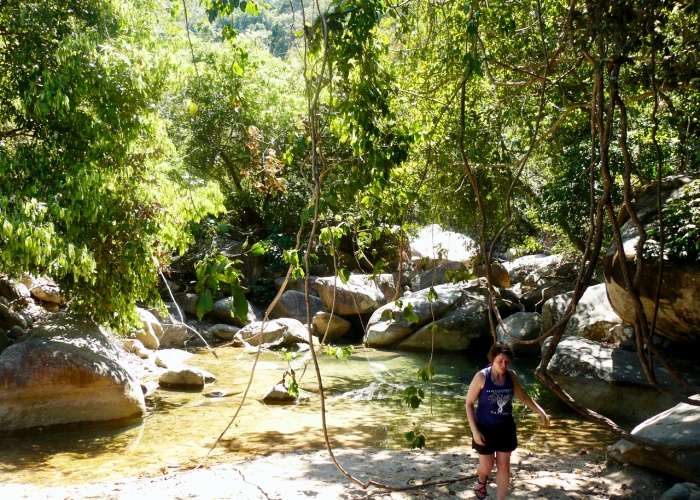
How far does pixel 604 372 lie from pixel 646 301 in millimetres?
1251

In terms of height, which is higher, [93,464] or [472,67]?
[472,67]

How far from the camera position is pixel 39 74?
28.1ft

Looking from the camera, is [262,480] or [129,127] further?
[129,127]

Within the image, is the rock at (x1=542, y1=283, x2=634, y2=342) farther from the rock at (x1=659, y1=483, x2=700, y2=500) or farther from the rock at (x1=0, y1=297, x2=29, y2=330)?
the rock at (x1=0, y1=297, x2=29, y2=330)

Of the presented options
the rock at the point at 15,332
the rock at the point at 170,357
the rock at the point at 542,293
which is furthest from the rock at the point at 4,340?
the rock at the point at 542,293

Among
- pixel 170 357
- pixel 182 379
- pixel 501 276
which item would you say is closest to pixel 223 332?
pixel 170 357

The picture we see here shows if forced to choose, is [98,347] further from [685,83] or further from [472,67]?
[685,83]

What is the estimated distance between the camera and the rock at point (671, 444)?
19.0ft

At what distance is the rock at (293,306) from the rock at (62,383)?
983 centimetres

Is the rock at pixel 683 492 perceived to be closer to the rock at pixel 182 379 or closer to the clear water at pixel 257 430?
the clear water at pixel 257 430

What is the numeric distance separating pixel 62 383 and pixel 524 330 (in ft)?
32.8

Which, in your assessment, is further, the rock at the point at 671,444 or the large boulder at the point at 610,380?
the large boulder at the point at 610,380

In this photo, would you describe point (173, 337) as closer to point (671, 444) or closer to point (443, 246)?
point (443, 246)

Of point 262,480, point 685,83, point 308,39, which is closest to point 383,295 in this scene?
point 262,480
